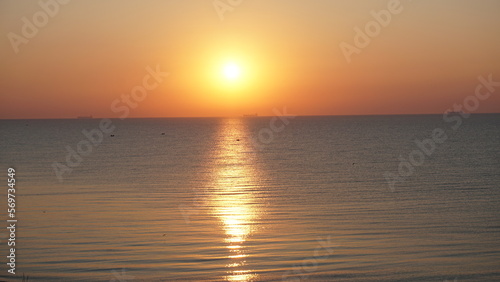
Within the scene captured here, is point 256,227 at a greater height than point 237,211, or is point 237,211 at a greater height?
point 237,211

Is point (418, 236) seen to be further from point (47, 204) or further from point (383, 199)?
point (47, 204)

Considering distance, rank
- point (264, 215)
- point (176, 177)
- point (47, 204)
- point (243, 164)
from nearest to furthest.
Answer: point (264, 215)
point (47, 204)
point (176, 177)
point (243, 164)

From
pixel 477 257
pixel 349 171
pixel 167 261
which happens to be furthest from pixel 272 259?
pixel 349 171

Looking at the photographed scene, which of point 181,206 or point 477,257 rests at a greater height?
point 181,206

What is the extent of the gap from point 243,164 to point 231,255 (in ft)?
147

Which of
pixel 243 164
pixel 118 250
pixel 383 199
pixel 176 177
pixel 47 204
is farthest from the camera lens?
pixel 243 164

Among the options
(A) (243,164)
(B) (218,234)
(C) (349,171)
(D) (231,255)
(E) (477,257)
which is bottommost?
(E) (477,257)

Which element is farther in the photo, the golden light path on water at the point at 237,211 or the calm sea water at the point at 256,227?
the golden light path on water at the point at 237,211

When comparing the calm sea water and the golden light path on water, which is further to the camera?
the golden light path on water

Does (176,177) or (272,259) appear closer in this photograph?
(272,259)

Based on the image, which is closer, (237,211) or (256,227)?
(256,227)

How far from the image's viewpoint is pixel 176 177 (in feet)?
169

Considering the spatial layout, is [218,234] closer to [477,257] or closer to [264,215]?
[264,215]

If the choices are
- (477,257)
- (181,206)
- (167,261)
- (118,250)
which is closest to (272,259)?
(167,261)
